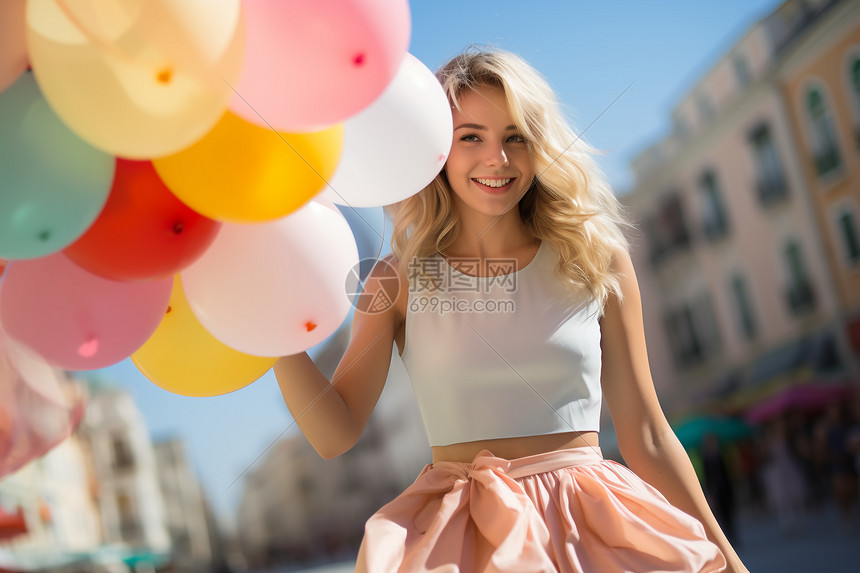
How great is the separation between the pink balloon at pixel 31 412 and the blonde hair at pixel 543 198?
0.74 meters

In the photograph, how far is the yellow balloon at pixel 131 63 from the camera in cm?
112

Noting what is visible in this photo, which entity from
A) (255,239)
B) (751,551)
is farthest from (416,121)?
(751,551)

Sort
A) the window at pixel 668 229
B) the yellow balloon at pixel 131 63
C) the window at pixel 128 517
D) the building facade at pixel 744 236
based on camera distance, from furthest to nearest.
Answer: the window at pixel 128 517
the window at pixel 668 229
the building facade at pixel 744 236
the yellow balloon at pixel 131 63

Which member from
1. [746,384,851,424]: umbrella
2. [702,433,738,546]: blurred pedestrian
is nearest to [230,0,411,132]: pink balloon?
[702,433,738,546]: blurred pedestrian

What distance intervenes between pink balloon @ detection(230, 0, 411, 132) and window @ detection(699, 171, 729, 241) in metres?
17.0

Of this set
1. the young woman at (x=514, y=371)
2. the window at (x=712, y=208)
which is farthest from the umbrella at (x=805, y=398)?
the young woman at (x=514, y=371)

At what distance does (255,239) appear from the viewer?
1359mm

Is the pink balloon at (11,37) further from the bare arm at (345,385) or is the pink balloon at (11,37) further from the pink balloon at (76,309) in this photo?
the bare arm at (345,385)

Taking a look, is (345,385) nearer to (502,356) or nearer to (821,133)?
(502,356)

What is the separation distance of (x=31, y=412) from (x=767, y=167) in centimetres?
1548

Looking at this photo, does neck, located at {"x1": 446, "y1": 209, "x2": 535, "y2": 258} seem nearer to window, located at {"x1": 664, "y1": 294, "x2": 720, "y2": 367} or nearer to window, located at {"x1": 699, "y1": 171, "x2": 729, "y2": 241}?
window, located at {"x1": 699, "y1": 171, "x2": 729, "y2": 241}

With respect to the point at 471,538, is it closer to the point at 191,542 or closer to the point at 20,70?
the point at 20,70

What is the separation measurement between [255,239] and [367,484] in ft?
153

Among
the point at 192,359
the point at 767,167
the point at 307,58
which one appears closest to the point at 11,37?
the point at 307,58
